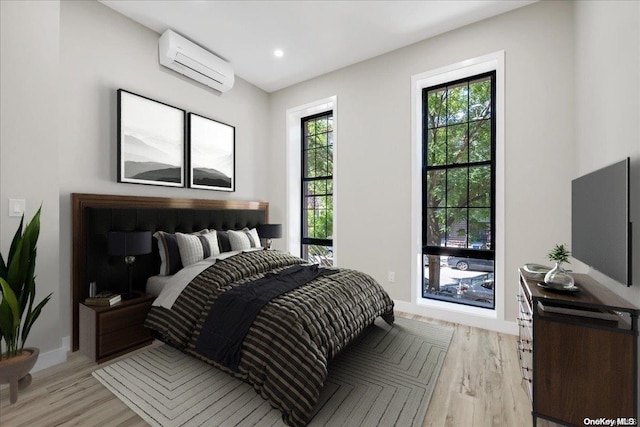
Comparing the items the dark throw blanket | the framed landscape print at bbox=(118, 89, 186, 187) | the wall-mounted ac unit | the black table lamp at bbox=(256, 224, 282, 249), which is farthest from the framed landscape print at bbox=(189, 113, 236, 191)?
the dark throw blanket

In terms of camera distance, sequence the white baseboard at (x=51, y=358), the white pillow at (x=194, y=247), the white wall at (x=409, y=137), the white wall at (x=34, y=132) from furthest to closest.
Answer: the white pillow at (x=194, y=247) < the white wall at (x=409, y=137) < the white baseboard at (x=51, y=358) < the white wall at (x=34, y=132)

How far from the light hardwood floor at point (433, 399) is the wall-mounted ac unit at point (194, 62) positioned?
3006 millimetres

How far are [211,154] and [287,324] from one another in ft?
8.71

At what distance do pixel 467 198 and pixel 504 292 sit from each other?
105 centimetres

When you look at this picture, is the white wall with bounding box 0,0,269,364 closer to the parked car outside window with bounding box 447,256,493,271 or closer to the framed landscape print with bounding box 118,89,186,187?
the framed landscape print with bounding box 118,89,186,187

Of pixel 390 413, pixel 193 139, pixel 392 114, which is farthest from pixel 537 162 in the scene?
pixel 193 139

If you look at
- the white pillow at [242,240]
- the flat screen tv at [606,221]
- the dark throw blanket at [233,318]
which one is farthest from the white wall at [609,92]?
the white pillow at [242,240]

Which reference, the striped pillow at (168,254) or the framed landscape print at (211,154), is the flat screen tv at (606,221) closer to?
the striped pillow at (168,254)

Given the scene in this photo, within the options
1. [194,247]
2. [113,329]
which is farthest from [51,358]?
[194,247]

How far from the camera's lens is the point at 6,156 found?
199 cm

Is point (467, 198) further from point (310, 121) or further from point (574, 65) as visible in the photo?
point (310, 121)

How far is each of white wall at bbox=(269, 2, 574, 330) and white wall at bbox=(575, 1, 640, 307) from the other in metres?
0.19

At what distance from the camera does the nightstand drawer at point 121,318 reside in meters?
2.21

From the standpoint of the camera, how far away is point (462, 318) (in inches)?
119
